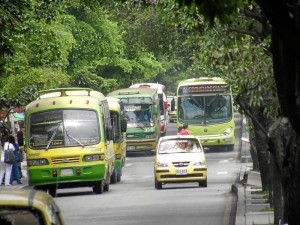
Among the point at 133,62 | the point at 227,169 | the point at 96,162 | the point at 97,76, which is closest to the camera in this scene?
the point at 96,162

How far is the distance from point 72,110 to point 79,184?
2076 mm

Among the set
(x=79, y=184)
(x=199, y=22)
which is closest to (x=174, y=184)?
(x=79, y=184)

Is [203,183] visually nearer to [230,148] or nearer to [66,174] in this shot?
[66,174]

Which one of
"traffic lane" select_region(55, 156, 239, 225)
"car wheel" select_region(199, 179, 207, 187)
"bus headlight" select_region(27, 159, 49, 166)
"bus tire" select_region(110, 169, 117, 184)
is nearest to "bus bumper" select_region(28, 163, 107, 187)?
"bus headlight" select_region(27, 159, 49, 166)

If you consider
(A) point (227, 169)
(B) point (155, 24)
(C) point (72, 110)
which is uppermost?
(B) point (155, 24)

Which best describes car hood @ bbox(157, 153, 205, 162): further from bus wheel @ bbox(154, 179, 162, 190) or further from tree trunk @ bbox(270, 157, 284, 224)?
tree trunk @ bbox(270, 157, 284, 224)

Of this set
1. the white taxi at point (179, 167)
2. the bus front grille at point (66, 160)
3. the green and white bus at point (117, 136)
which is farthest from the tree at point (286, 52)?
the green and white bus at point (117, 136)

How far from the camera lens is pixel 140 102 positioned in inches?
2232

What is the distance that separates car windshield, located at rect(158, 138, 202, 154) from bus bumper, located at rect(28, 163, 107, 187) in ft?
11.4

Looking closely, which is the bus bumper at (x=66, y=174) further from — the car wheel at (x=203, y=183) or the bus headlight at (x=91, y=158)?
the car wheel at (x=203, y=183)

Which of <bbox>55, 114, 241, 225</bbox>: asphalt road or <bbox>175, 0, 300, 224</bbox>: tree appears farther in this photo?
<bbox>55, 114, 241, 225</bbox>: asphalt road

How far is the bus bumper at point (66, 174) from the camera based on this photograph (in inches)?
1266

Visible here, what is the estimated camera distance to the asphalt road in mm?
24073

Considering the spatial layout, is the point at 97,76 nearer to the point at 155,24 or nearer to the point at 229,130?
the point at 229,130
